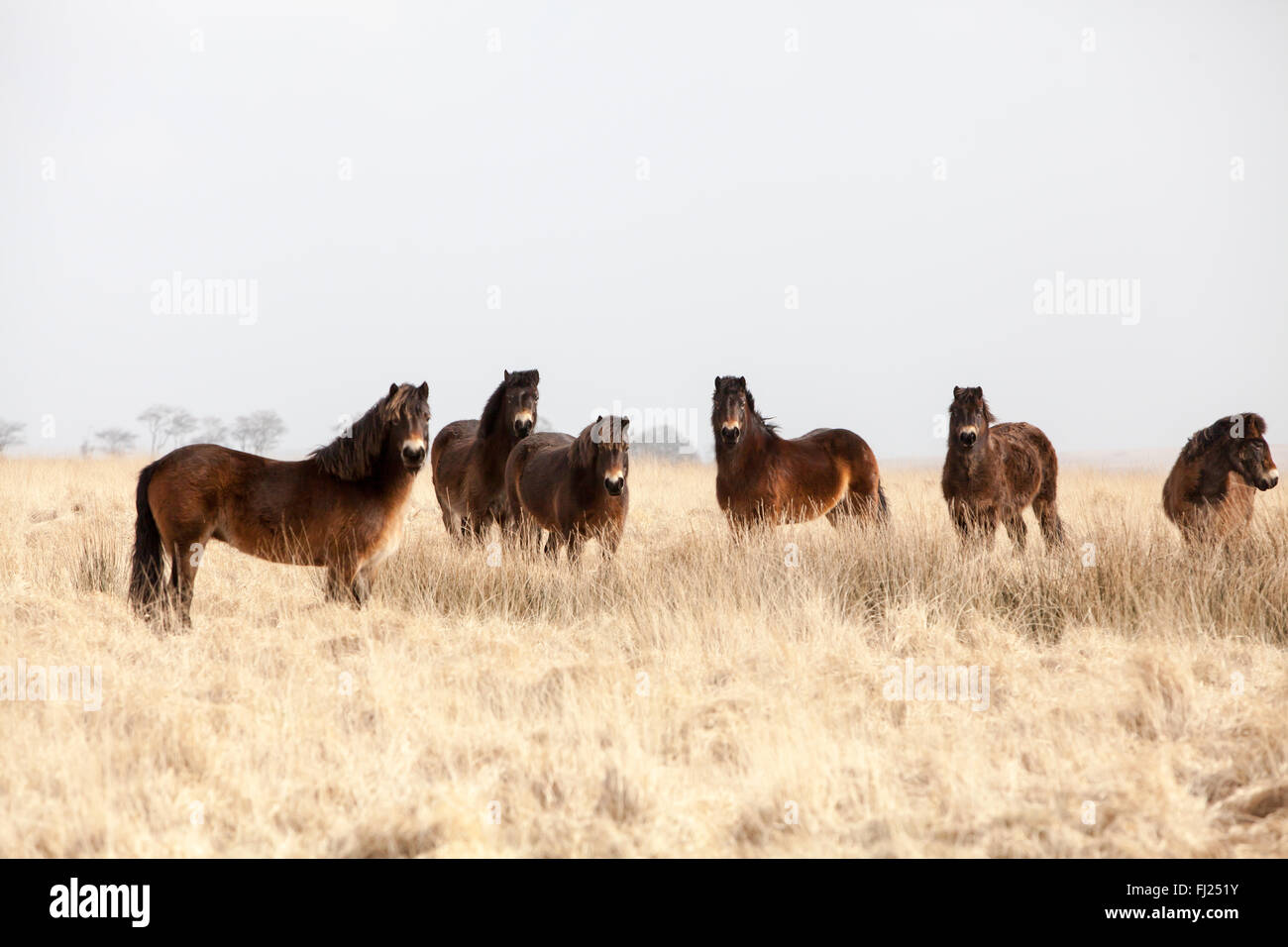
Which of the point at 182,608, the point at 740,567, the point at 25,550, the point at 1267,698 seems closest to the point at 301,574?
the point at 182,608

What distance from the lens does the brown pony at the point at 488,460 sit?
903 cm

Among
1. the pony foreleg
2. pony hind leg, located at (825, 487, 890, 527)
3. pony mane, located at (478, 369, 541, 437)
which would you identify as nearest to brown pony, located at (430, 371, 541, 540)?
pony mane, located at (478, 369, 541, 437)

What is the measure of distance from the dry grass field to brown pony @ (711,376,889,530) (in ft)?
2.04

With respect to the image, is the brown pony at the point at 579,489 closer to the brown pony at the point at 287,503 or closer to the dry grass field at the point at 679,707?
the dry grass field at the point at 679,707

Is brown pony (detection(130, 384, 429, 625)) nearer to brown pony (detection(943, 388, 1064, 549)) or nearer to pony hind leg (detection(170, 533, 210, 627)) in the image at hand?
pony hind leg (detection(170, 533, 210, 627))

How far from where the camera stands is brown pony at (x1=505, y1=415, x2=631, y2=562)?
811 cm

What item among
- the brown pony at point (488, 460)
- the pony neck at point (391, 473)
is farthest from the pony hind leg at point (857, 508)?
the pony neck at point (391, 473)

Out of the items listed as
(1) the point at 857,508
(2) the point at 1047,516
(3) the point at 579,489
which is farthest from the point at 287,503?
(2) the point at 1047,516

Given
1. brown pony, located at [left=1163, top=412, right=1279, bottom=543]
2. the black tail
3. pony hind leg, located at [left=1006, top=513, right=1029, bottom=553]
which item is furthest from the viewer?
pony hind leg, located at [left=1006, top=513, right=1029, bottom=553]

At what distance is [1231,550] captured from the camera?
818 centimetres

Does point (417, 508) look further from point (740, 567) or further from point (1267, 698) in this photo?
point (1267, 698)

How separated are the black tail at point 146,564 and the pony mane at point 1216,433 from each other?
8507 millimetres

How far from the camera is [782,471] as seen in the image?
954 centimetres

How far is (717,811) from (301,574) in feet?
18.3
